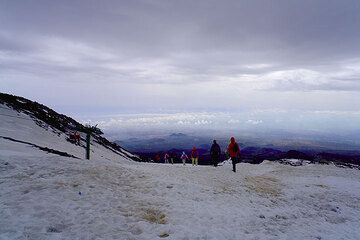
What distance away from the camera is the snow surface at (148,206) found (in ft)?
40.5

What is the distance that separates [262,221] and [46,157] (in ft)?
42.0

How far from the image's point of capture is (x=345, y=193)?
2606 centimetres

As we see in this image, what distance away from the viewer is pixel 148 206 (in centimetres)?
1516

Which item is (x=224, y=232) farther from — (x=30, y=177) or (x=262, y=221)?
(x=30, y=177)

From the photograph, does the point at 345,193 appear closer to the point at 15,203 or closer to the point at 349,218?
the point at 349,218

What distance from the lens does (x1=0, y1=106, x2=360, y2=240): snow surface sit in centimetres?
1235

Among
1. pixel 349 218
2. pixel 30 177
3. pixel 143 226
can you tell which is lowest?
pixel 349 218

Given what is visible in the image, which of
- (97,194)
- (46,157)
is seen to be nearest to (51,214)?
(97,194)

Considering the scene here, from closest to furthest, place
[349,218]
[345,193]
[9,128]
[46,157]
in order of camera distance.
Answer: [349,218] → [46,157] → [345,193] → [9,128]

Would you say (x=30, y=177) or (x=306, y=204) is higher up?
(x=30, y=177)

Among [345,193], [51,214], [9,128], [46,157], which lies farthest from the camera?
[9,128]

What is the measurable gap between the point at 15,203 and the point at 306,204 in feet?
51.9

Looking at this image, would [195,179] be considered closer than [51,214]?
No

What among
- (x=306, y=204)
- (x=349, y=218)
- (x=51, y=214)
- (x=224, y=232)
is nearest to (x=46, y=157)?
(x=51, y=214)
